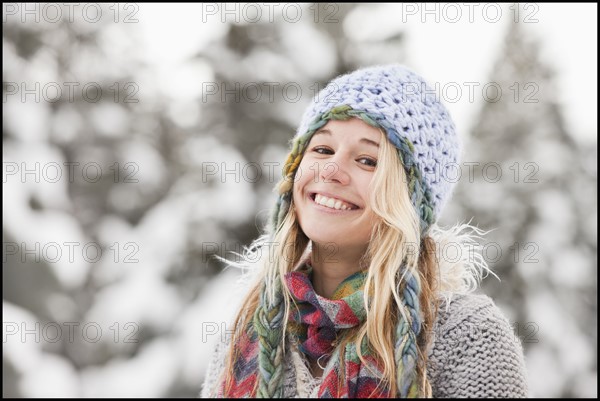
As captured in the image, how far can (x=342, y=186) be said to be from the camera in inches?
91.0

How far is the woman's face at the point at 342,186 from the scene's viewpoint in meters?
2.31

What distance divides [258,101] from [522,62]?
16.6ft

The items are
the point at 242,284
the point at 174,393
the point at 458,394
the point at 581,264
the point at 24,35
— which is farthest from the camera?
the point at 581,264

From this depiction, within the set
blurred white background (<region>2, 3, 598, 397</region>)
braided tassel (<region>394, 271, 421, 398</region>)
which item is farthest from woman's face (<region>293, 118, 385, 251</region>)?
blurred white background (<region>2, 3, 598, 397</region>)

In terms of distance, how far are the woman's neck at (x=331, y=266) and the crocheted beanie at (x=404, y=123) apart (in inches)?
8.8

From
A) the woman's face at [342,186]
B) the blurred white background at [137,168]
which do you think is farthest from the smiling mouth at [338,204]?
the blurred white background at [137,168]

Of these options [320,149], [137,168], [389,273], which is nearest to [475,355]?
[389,273]

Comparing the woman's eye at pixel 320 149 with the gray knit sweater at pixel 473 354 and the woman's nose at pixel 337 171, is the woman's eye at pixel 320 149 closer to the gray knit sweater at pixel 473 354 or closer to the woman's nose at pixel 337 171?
the woman's nose at pixel 337 171

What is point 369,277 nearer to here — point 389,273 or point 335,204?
point 389,273

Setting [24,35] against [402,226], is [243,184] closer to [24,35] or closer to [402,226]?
[24,35]

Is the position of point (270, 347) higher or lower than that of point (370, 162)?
lower

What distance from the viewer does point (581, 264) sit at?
10.1 m

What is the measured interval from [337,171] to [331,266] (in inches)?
15.4

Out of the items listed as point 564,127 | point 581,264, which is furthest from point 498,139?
point 581,264
